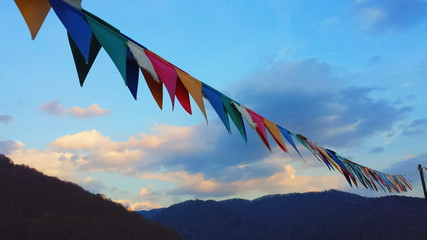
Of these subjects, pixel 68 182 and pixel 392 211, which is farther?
pixel 392 211

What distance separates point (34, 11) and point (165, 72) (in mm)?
858

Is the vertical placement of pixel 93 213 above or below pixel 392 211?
below

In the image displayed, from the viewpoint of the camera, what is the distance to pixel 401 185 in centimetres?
1320

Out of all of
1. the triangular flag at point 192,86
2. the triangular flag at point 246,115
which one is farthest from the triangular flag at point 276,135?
the triangular flag at point 192,86

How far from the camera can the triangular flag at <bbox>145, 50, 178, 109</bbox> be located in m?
2.44

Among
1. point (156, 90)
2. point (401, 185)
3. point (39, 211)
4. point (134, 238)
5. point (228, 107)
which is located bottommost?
point (156, 90)

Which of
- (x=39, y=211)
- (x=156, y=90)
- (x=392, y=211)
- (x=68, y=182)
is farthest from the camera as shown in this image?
(x=392, y=211)

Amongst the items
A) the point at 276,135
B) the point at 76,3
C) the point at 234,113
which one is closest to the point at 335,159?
the point at 276,135

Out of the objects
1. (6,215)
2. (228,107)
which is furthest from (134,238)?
(228,107)

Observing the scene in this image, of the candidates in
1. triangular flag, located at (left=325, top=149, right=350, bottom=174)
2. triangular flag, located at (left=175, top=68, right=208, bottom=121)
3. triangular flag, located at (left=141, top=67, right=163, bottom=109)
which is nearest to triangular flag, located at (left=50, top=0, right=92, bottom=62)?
triangular flag, located at (left=141, top=67, right=163, bottom=109)

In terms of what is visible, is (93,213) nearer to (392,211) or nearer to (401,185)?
(401,185)

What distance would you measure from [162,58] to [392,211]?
693 ft

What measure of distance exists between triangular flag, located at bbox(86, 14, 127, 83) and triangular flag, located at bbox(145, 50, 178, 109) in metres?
0.28

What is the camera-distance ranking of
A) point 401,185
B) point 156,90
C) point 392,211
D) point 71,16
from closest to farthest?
point 71,16 → point 156,90 → point 401,185 → point 392,211
